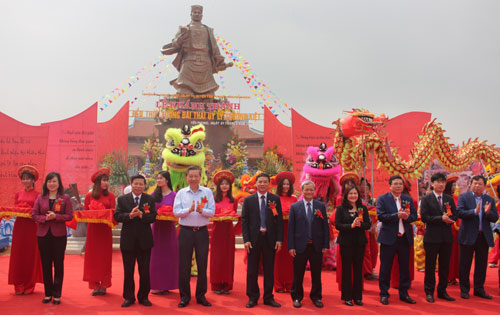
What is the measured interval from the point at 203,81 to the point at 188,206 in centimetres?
1398

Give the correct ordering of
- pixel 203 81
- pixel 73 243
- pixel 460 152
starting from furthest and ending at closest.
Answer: pixel 203 81 → pixel 460 152 → pixel 73 243

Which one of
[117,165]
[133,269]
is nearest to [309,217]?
[133,269]

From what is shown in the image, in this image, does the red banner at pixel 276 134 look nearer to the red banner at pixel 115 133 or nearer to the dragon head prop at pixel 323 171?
the red banner at pixel 115 133

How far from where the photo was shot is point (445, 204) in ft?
16.6

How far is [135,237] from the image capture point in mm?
4594

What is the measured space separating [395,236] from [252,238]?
5.32ft

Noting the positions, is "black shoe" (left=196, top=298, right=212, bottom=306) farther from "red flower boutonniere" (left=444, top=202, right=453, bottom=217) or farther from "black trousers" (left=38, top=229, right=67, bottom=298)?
"red flower boutonniere" (left=444, top=202, right=453, bottom=217)

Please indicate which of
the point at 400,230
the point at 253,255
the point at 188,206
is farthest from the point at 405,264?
the point at 188,206

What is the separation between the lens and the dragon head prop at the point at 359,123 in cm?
746

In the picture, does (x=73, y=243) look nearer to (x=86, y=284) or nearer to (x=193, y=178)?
(x=86, y=284)

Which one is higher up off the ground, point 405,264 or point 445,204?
point 445,204

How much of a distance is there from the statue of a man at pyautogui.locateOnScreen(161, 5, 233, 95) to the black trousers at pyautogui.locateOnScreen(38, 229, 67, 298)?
45.4 feet

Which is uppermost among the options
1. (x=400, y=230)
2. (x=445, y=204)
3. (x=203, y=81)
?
(x=203, y=81)

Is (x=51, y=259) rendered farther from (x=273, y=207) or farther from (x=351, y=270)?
(x=351, y=270)
